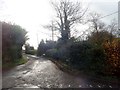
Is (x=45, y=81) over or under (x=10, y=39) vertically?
under

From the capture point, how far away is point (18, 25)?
24.4 metres

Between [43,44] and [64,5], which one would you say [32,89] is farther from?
[43,44]

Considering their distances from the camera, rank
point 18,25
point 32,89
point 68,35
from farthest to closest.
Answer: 1. point 68,35
2. point 18,25
3. point 32,89

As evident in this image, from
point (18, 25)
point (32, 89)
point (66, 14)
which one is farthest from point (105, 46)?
point (66, 14)

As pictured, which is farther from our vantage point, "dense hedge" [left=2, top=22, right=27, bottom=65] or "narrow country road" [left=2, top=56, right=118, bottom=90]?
"dense hedge" [left=2, top=22, right=27, bottom=65]

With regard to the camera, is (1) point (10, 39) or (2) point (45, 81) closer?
(2) point (45, 81)

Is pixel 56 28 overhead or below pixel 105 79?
overhead

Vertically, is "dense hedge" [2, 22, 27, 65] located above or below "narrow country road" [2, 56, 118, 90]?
above

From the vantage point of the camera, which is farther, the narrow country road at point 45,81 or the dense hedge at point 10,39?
the dense hedge at point 10,39

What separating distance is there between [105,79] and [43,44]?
162ft

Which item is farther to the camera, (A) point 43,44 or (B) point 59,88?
(A) point 43,44

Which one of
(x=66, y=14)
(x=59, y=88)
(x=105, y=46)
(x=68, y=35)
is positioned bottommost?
(x=59, y=88)

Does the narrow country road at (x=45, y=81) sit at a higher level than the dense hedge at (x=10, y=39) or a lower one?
lower

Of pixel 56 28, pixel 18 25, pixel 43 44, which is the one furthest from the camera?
pixel 43 44
